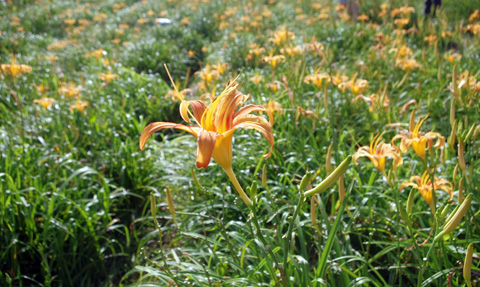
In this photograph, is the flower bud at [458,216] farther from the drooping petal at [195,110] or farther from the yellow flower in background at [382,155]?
the drooping petal at [195,110]

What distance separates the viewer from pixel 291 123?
9.88 ft

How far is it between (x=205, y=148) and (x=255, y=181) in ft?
0.56

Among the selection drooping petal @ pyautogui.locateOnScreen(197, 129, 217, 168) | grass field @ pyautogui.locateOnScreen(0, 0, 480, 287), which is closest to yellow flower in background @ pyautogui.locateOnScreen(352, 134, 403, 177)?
grass field @ pyautogui.locateOnScreen(0, 0, 480, 287)

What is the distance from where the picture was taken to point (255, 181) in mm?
954

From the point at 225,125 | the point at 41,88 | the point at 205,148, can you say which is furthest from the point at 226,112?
the point at 41,88

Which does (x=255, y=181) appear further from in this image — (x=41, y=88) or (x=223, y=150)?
(x=41, y=88)

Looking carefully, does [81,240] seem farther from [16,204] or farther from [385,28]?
[385,28]

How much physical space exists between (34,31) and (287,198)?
928cm

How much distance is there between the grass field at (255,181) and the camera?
4.53 ft

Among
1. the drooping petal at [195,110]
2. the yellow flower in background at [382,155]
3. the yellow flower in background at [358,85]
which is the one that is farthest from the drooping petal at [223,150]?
the yellow flower in background at [358,85]

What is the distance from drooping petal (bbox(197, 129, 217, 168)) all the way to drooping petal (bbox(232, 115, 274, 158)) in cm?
11

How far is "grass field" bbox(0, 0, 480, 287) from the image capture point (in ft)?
4.53

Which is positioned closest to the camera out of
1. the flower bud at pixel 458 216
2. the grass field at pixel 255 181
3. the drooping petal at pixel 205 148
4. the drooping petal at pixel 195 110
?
the drooping petal at pixel 205 148

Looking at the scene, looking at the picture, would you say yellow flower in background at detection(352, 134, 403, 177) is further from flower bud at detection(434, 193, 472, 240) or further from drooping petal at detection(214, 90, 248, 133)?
drooping petal at detection(214, 90, 248, 133)
